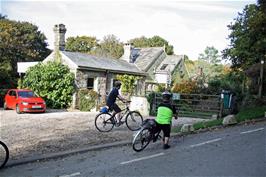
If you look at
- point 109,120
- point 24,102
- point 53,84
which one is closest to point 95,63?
point 53,84

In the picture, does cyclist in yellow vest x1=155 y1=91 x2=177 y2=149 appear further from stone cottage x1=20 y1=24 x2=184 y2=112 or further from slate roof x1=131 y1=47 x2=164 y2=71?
slate roof x1=131 y1=47 x2=164 y2=71

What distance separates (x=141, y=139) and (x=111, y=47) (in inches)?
2115

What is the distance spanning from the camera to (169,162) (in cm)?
798

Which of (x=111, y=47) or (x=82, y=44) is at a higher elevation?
(x=82, y=44)

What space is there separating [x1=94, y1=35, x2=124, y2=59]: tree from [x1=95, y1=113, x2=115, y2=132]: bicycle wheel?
1879 inches

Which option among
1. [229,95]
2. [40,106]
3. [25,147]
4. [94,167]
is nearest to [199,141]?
[94,167]

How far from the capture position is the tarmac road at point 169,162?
7.15m

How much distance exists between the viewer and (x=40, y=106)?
2086 centimetres

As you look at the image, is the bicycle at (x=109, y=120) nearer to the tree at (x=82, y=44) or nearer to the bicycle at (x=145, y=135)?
the bicycle at (x=145, y=135)

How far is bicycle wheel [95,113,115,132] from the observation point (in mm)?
12656

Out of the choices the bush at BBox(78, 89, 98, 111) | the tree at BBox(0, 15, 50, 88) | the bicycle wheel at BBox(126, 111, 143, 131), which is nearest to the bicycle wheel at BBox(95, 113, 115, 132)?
the bicycle wheel at BBox(126, 111, 143, 131)

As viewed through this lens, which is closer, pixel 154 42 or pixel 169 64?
pixel 169 64

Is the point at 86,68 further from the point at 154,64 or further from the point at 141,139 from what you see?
the point at 141,139

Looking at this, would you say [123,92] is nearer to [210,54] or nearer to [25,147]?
[25,147]
